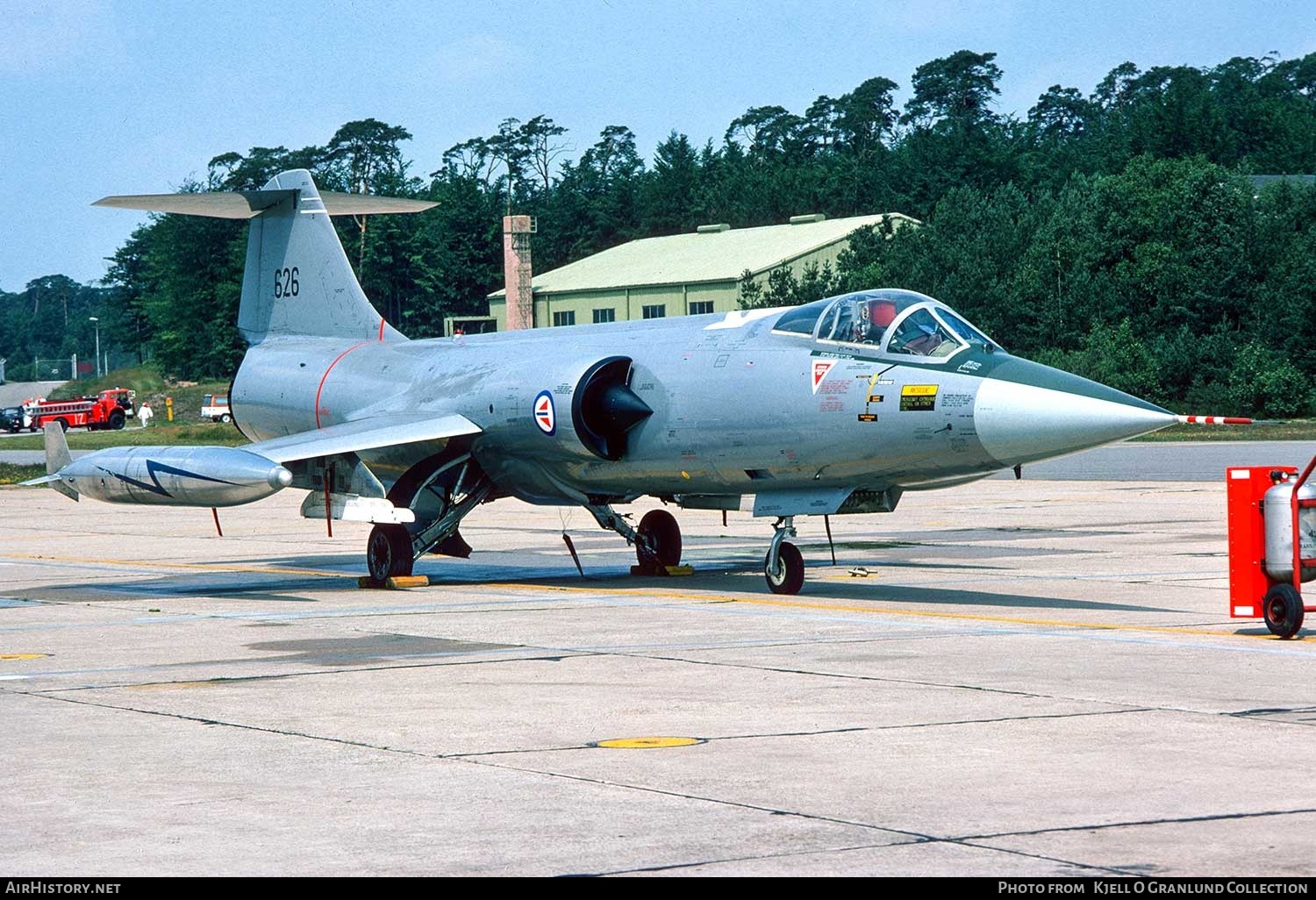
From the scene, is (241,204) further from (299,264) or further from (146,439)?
(146,439)

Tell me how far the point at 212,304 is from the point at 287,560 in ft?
347

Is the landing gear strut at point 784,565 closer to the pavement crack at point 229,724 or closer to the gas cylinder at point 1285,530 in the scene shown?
the gas cylinder at point 1285,530

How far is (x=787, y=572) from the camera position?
1727cm

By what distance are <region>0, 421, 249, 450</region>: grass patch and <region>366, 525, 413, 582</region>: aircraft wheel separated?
4614 cm

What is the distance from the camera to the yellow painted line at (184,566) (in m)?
21.9

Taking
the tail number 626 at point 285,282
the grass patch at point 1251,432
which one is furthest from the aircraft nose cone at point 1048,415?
the grass patch at point 1251,432

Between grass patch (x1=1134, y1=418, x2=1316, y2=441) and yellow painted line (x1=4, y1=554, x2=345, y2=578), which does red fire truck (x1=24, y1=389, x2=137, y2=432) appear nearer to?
grass patch (x1=1134, y1=418, x2=1316, y2=441)

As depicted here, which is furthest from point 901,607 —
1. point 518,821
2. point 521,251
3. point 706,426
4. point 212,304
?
point 212,304

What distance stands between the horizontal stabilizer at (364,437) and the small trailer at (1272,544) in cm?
875

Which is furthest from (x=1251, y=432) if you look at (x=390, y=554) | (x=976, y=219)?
(x=390, y=554)

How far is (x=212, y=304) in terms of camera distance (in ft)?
411

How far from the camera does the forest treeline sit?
222 ft

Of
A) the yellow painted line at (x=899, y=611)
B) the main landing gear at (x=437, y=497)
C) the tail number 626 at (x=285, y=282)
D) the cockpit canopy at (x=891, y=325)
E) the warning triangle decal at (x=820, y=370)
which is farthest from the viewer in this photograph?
the tail number 626 at (x=285, y=282)

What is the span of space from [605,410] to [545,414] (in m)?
0.66
